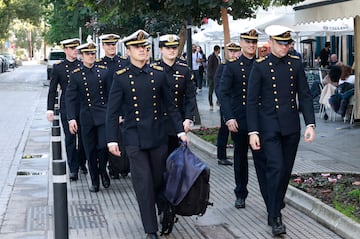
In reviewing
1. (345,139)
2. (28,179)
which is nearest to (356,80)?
(345,139)

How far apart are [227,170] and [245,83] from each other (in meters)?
2.79

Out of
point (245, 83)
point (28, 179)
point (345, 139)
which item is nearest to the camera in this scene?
point (245, 83)

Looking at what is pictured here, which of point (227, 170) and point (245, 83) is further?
point (227, 170)

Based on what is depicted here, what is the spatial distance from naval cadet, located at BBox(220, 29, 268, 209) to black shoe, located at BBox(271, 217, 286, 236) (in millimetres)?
1248

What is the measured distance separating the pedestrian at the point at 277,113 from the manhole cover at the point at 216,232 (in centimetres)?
46

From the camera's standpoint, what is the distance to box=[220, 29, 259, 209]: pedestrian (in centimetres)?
801

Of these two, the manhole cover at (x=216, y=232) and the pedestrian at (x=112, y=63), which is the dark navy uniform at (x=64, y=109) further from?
the manhole cover at (x=216, y=232)

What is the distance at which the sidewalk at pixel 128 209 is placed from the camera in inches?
280

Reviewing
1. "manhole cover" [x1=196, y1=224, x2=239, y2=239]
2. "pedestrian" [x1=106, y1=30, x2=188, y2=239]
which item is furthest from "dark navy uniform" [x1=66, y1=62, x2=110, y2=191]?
"pedestrian" [x1=106, y1=30, x2=188, y2=239]

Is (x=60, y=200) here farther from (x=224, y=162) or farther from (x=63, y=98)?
(x=224, y=162)

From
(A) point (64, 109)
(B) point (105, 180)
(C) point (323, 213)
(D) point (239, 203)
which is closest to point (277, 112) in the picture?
(C) point (323, 213)

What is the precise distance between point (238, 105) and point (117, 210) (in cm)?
188

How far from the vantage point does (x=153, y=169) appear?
6785 mm

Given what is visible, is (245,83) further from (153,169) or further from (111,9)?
(111,9)
